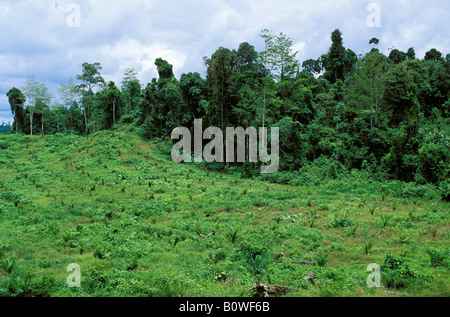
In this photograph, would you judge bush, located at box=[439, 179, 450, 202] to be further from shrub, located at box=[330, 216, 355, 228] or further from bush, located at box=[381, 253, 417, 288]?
bush, located at box=[381, 253, 417, 288]

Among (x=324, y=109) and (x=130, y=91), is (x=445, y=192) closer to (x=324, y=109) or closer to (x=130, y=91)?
(x=324, y=109)

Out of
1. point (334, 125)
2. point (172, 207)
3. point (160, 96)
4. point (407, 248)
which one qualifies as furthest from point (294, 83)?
point (407, 248)

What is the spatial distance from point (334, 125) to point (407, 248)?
25865 mm

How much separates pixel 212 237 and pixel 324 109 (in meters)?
27.8

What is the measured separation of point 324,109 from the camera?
110 feet

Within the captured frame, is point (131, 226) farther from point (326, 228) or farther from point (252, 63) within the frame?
point (252, 63)

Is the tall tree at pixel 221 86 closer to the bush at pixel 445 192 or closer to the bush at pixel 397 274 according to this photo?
the bush at pixel 445 192

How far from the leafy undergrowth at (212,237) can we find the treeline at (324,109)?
5061 millimetres

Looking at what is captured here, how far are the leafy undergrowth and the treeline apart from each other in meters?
5.06

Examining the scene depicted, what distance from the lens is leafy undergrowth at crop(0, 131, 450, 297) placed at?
6.54 metres

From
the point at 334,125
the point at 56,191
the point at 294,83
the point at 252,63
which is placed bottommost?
the point at 56,191

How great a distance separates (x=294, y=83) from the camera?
31.1 meters

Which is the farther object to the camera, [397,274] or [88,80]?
[88,80]

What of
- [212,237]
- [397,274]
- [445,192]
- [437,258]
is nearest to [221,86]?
[445,192]
